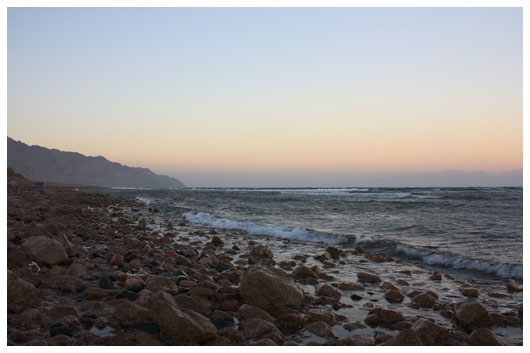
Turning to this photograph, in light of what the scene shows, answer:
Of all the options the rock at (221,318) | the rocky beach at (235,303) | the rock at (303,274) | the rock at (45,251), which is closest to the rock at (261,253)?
the rocky beach at (235,303)

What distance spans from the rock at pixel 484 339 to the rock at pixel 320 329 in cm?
141

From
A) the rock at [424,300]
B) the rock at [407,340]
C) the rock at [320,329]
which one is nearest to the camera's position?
the rock at [407,340]

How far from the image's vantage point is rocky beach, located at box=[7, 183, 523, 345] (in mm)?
3238

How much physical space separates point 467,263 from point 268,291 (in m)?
5.19

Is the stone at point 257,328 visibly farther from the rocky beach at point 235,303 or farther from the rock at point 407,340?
the rock at point 407,340

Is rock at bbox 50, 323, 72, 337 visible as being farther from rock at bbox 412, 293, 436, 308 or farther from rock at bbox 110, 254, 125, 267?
rock at bbox 412, 293, 436, 308

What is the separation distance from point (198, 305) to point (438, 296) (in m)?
3.69

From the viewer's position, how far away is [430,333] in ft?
11.1

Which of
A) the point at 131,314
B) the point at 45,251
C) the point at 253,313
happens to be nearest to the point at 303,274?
the point at 253,313

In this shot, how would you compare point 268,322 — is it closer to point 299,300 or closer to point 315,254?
point 299,300

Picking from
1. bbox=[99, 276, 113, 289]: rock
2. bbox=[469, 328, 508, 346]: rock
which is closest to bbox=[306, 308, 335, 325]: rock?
bbox=[469, 328, 508, 346]: rock

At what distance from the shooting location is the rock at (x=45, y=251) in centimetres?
520

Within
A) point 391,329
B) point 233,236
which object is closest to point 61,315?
point 391,329

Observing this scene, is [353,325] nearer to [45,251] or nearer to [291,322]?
[291,322]
